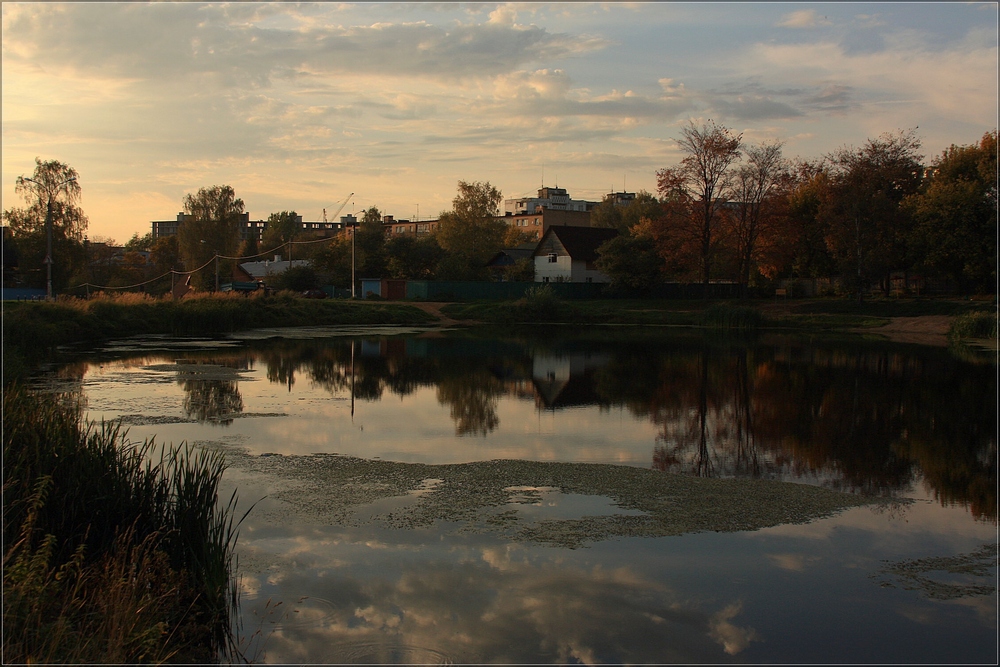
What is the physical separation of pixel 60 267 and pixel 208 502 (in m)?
65.1

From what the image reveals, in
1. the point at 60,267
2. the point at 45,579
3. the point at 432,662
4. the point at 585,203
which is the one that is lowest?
the point at 432,662

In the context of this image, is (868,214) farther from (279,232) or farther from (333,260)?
(279,232)

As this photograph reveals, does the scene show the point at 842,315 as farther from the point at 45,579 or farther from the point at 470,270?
the point at 45,579

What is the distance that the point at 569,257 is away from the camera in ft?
252

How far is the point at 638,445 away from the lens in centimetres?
1598

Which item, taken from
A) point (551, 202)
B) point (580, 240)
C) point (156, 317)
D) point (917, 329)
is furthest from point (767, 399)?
point (551, 202)

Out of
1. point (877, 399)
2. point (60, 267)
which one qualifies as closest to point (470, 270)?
point (60, 267)

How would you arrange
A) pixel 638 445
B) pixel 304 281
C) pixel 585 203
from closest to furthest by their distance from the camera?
pixel 638 445, pixel 304 281, pixel 585 203

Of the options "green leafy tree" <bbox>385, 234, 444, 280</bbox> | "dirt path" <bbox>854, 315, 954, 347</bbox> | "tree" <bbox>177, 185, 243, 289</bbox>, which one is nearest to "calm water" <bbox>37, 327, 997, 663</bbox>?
"dirt path" <bbox>854, 315, 954, 347</bbox>

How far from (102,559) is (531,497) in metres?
5.87

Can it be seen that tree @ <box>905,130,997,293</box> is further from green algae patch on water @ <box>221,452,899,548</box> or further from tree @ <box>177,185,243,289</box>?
tree @ <box>177,185,243,289</box>

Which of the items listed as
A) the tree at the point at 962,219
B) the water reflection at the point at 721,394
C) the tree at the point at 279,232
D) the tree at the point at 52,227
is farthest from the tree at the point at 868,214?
the tree at the point at 279,232

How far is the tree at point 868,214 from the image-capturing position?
190ft

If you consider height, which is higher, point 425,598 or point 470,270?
point 470,270
